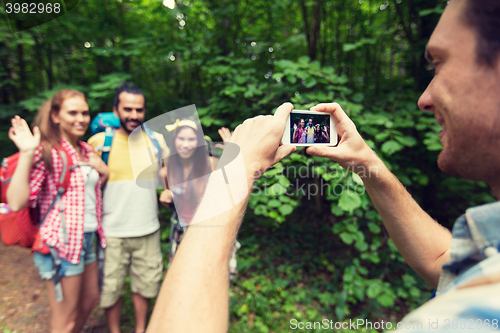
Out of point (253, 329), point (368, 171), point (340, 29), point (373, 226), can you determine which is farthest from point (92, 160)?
point (340, 29)

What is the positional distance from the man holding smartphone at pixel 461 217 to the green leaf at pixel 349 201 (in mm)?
1168

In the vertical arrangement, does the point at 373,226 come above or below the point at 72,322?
above

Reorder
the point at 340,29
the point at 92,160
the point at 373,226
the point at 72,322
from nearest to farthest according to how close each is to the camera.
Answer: the point at 72,322 < the point at 92,160 < the point at 373,226 < the point at 340,29

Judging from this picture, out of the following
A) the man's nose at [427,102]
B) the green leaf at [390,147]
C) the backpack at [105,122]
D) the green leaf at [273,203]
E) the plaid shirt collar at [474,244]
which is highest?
the backpack at [105,122]

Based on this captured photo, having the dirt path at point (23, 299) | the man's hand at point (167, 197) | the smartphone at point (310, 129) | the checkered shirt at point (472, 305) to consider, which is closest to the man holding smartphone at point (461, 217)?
the checkered shirt at point (472, 305)

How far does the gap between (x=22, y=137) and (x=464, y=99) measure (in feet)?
7.91

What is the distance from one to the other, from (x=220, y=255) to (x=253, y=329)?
254 cm

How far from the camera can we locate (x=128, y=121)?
7.61 feet

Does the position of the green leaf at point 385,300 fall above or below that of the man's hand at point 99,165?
below

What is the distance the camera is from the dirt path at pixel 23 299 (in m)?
2.65

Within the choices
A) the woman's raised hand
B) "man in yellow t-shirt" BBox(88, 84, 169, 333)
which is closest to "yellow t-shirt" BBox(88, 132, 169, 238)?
"man in yellow t-shirt" BBox(88, 84, 169, 333)

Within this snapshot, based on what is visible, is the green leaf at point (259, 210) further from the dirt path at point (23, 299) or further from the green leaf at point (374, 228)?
the dirt path at point (23, 299)

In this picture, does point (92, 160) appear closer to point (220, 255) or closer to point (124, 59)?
point (220, 255)

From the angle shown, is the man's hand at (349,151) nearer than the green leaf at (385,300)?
Yes
